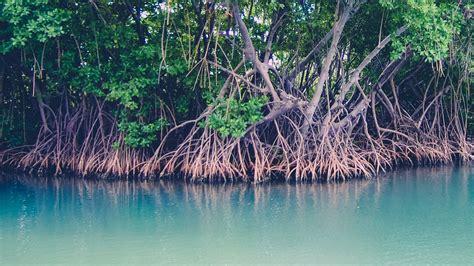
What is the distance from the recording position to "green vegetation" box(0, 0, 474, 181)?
28.9ft

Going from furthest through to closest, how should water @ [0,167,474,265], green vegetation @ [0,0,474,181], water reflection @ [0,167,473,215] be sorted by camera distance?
green vegetation @ [0,0,474,181]
water reflection @ [0,167,473,215]
water @ [0,167,474,265]

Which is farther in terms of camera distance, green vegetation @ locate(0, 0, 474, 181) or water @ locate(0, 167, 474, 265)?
green vegetation @ locate(0, 0, 474, 181)

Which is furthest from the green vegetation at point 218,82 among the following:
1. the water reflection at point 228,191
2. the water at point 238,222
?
the water at point 238,222

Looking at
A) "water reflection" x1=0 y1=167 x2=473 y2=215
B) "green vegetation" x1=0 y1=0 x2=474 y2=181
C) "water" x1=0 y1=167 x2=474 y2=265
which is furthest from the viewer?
"green vegetation" x1=0 y1=0 x2=474 y2=181

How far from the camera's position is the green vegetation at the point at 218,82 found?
8805 millimetres

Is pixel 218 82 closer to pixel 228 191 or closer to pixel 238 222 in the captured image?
pixel 228 191

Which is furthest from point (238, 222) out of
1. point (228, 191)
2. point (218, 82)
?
point (218, 82)

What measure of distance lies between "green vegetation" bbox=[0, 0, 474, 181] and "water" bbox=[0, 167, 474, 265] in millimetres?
539

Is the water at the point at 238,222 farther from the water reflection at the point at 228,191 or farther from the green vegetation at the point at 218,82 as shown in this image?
the green vegetation at the point at 218,82

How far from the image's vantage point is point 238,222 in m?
6.81

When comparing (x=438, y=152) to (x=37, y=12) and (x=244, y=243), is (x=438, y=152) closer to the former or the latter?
(x=244, y=243)

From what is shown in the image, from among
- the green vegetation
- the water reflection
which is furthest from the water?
the green vegetation

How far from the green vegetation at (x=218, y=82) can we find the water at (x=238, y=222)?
1.77 ft

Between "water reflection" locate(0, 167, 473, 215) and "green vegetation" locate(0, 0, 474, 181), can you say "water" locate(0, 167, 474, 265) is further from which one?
"green vegetation" locate(0, 0, 474, 181)
